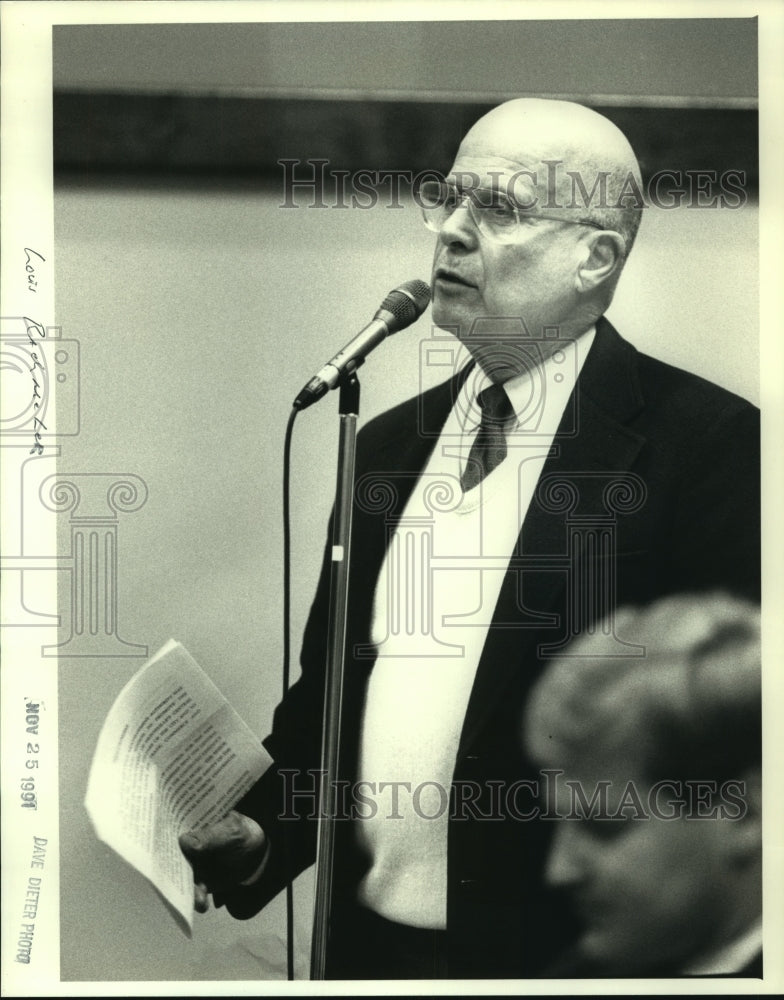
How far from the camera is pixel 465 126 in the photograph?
6.08 feet

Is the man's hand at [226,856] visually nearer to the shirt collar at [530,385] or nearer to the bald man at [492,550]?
the bald man at [492,550]

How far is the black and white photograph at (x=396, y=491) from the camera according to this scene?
1839 mm

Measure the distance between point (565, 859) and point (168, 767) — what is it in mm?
734

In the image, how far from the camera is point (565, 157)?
183 cm

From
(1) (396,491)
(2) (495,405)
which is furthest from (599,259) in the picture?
(1) (396,491)

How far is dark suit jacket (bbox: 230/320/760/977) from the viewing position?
183cm

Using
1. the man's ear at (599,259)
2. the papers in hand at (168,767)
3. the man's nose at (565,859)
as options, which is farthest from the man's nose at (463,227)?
the man's nose at (565,859)

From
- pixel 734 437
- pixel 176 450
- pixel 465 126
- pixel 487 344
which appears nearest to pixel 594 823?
pixel 734 437

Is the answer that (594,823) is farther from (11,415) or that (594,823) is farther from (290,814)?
(11,415)

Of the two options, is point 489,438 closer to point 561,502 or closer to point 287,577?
point 561,502

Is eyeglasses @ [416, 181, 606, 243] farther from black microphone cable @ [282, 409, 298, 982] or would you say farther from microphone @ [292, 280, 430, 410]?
black microphone cable @ [282, 409, 298, 982]

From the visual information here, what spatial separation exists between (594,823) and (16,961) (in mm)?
1108

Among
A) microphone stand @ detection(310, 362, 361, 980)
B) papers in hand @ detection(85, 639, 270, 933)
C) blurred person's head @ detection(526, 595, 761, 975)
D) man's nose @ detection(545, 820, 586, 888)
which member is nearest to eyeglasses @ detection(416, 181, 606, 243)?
microphone stand @ detection(310, 362, 361, 980)

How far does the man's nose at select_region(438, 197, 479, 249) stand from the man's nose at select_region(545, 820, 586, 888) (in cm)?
106
